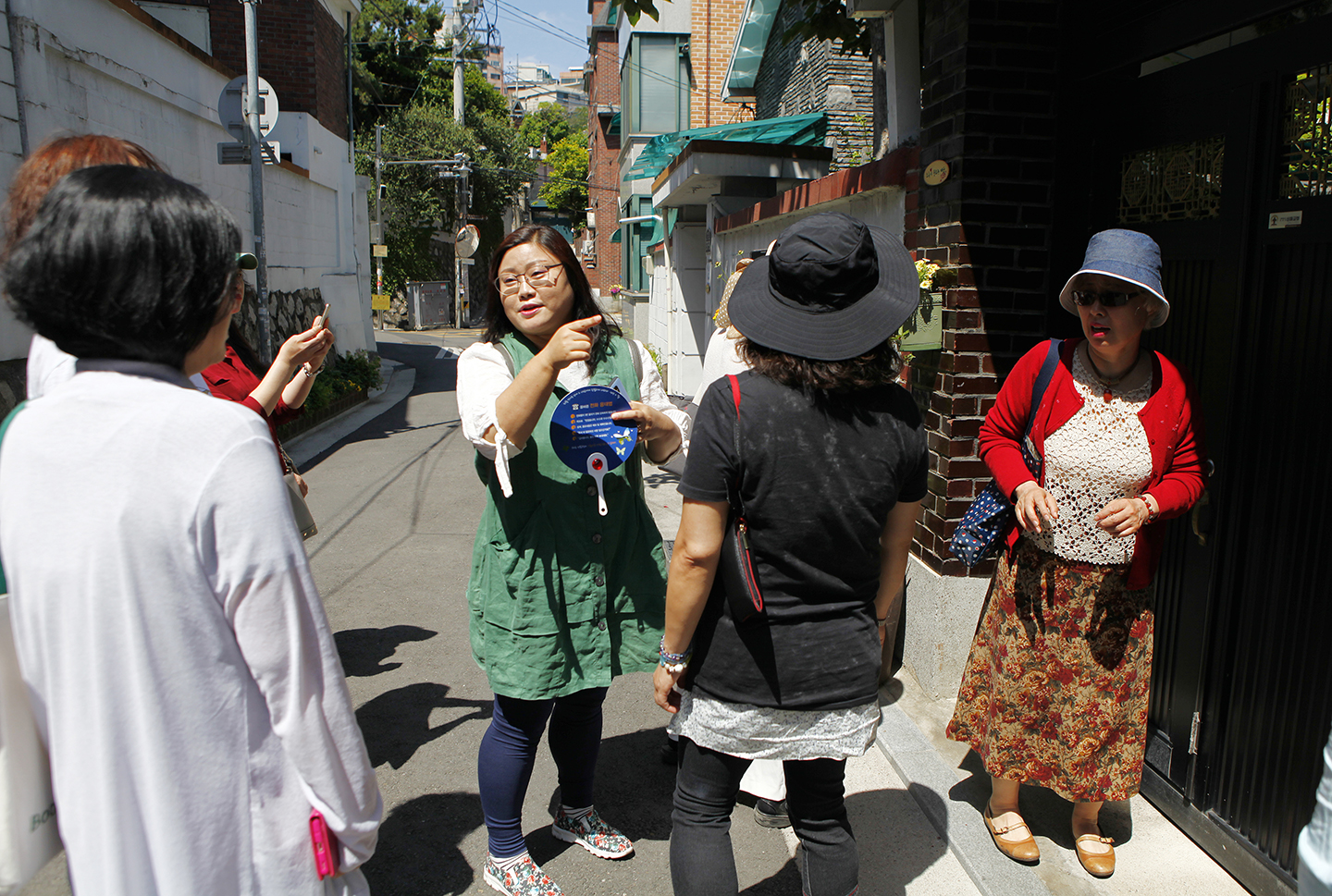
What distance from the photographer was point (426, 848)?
9.51ft

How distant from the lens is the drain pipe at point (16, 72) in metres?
6.21

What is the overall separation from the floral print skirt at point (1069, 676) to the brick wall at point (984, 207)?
0.95 meters

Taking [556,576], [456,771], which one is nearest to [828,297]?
[556,576]

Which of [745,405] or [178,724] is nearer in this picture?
[178,724]

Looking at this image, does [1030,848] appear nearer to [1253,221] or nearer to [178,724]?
[1253,221]

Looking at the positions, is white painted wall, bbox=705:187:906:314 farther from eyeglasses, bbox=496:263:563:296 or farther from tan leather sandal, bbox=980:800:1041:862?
tan leather sandal, bbox=980:800:1041:862

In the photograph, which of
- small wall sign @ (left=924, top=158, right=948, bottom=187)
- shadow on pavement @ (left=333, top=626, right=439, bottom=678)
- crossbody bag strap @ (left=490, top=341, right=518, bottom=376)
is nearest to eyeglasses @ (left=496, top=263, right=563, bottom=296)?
crossbody bag strap @ (left=490, top=341, right=518, bottom=376)

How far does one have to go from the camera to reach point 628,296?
72.6 ft

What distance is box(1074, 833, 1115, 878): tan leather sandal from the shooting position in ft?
8.89

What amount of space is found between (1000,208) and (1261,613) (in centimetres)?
175

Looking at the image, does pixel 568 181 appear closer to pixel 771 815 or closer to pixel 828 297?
pixel 771 815

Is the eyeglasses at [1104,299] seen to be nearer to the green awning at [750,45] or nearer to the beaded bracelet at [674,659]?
the beaded bracelet at [674,659]

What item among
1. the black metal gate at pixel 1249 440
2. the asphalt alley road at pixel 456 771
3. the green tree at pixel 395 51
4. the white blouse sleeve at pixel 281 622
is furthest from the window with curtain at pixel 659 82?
the white blouse sleeve at pixel 281 622

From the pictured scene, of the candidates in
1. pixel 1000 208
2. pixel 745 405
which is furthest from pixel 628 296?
pixel 745 405
